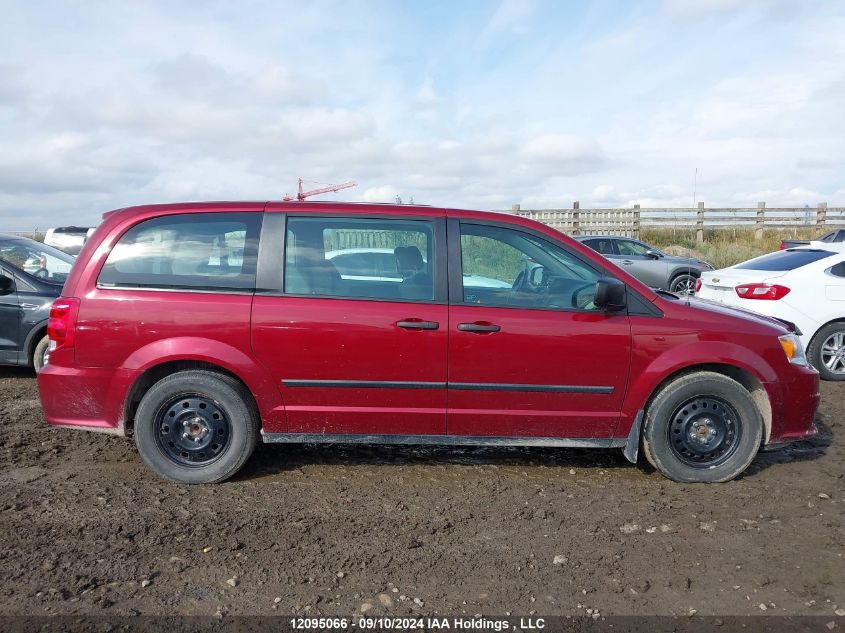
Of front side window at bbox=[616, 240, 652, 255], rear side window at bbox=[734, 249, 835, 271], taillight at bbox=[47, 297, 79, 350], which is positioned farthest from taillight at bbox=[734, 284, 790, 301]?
front side window at bbox=[616, 240, 652, 255]

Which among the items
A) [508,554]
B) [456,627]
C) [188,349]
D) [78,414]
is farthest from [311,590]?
[78,414]

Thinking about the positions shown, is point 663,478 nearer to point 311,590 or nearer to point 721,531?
point 721,531

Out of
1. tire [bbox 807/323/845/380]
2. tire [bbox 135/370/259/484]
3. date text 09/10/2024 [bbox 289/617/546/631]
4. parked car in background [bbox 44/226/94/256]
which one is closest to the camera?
date text 09/10/2024 [bbox 289/617/546/631]

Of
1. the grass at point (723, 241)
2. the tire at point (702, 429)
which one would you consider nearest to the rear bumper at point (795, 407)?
the tire at point (702, 429)

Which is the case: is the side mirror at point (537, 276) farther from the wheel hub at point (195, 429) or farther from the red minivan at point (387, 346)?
the wheel hub at point (195, 429)

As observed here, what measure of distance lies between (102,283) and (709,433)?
399cm

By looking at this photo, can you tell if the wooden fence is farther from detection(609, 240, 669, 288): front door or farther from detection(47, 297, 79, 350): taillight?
detection(47, 297, 79, 350): taillight

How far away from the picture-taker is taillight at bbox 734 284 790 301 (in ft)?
24.1

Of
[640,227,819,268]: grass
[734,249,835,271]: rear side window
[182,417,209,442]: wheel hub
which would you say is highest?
[640,227,819,268]: grass

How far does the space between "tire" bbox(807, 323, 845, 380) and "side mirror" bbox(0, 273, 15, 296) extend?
27.7ft

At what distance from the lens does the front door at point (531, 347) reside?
166 inches

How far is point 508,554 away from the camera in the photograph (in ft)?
11.4

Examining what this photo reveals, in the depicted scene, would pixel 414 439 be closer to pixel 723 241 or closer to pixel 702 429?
pixel 702 429

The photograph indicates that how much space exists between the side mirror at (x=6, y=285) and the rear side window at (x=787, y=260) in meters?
8.09
